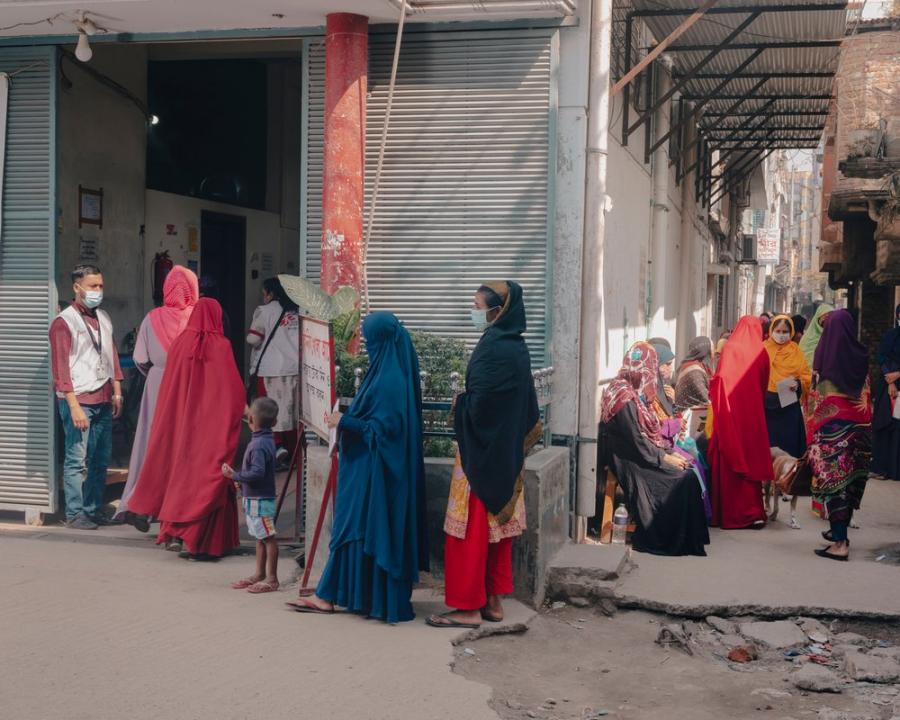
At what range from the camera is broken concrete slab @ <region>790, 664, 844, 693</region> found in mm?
4930

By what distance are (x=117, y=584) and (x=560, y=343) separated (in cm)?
290

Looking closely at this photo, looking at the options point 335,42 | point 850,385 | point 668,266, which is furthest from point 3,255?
point 668,266

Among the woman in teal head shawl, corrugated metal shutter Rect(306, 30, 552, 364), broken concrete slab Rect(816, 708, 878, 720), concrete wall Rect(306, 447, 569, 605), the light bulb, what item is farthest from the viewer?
the woman in teal head shawl

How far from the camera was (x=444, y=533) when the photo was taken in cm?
605

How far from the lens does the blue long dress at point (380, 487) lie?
5.35 meters

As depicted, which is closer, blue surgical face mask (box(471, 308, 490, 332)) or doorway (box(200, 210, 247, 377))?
blue surgical face mask (box(471, 308, 490, 332))

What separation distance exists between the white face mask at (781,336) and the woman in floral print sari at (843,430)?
185cm

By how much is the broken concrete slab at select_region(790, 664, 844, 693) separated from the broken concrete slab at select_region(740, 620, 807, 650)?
349 mm

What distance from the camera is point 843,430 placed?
7215 mm

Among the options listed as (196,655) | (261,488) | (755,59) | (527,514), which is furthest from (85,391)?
(755,59)

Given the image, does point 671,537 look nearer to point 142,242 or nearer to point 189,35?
point 189,35

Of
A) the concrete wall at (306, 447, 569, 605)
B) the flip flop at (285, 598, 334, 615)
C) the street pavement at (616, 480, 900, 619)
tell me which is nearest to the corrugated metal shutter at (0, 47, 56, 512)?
the concrete wall at (306, 447, 569, 605)

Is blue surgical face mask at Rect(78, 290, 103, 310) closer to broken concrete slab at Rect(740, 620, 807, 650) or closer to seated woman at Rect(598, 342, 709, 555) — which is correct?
seated woman at Rect(598, 342, 709, 555)

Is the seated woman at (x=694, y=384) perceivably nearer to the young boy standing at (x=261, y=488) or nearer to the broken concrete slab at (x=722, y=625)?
the broken concrete slab at (x=722, y=625)
